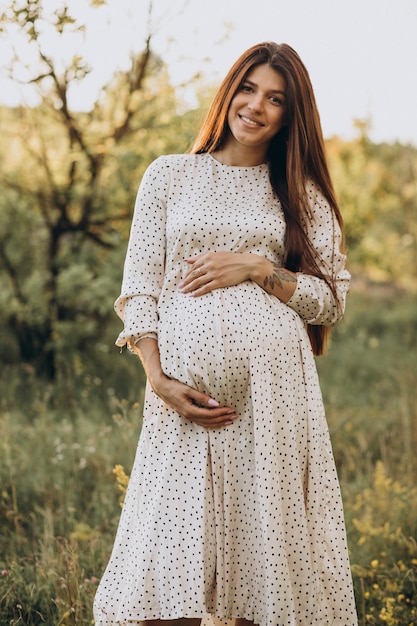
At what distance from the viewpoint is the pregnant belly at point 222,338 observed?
249 cm

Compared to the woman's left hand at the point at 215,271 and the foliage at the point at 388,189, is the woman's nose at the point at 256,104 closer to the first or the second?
the woman's left hand at the point at 215,271

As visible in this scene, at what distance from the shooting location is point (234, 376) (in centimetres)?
250

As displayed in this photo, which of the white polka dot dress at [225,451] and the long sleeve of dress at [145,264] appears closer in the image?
the white polka dot dress at [225,451]

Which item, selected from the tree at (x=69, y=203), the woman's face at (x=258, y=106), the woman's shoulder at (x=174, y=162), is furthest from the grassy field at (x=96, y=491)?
the woman's face at (x=258, y=106)

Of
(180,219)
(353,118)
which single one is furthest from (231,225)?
(353,118)

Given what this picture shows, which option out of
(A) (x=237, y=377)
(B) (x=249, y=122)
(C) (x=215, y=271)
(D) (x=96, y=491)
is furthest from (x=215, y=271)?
(D) (x=96, y=491)

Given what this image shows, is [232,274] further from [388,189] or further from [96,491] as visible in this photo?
[388,189]

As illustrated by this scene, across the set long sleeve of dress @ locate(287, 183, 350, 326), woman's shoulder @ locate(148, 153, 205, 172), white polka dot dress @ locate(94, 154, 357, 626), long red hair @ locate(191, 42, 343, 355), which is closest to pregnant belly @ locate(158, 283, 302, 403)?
white polka dot dress @ locate(94, 154, 357, 626)

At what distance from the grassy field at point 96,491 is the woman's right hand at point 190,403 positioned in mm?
790

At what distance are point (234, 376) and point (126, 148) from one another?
4095 millimetres

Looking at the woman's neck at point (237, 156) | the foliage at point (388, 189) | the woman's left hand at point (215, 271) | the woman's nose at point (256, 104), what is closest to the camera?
the woman's left hand at point (215, 271)

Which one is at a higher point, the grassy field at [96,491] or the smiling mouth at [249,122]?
the smiling mouth at [249,122]

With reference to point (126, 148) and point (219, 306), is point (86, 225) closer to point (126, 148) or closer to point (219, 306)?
point (126, 148)

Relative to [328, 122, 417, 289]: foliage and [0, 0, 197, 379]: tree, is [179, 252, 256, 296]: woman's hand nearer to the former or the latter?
[0, 0, 197, 379]: tree
